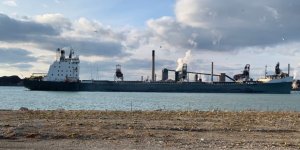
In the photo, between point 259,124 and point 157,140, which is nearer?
point 157,140

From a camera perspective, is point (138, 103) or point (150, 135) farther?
point (138, 103)

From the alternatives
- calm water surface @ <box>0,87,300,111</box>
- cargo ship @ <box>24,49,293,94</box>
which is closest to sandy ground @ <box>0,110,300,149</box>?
calm water surface @ <box>0,87,300,111</box>

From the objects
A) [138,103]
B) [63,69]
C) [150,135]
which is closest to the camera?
[150,135]

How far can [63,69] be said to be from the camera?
15412cm

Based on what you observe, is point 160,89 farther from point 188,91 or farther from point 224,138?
point 224,138

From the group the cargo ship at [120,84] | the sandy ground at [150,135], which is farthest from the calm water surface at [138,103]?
the cargo ship at [120,84]

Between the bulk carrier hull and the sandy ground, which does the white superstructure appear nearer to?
the bulk carrier hull

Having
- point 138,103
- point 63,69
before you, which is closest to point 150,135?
point 138,103

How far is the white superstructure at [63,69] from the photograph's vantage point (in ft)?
499

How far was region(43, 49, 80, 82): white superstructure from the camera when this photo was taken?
5984 inches

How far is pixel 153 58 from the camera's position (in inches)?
7382

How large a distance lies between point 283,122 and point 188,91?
142 m

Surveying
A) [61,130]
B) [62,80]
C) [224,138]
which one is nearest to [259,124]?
[224,138]

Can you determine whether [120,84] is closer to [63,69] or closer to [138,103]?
[63,69]
